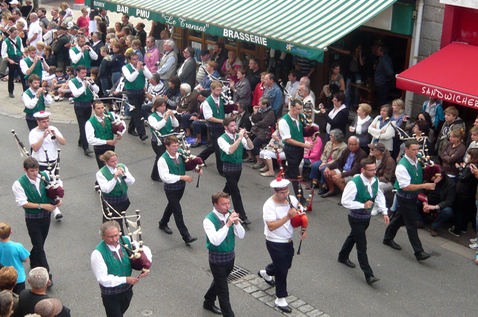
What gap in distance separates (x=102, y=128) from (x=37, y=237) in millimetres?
3008

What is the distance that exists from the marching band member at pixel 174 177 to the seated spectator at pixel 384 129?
369cm

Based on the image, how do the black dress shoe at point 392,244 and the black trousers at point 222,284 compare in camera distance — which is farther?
the black dress shoe at point 392,244

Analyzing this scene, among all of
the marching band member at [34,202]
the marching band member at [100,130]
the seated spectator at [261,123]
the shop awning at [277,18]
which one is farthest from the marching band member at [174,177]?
the shop awning at [277,18]

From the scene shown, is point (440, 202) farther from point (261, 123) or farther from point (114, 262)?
point (114, 262)

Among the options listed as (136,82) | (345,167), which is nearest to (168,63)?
(136,82)

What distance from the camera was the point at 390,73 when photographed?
1279 centimetres

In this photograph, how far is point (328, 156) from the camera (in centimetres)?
1096

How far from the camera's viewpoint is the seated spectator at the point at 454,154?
9438 millimetres

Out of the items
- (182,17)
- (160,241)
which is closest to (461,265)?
(160,241)

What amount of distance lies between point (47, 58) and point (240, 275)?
12.0 m

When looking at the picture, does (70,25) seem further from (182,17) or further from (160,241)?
(160,241)

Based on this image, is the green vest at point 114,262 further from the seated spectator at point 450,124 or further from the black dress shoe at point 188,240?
the seated spectator at point 450,124

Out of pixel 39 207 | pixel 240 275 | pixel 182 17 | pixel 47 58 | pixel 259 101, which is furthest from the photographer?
pixel 47 58

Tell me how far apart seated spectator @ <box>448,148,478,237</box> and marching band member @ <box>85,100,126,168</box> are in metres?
5.69
